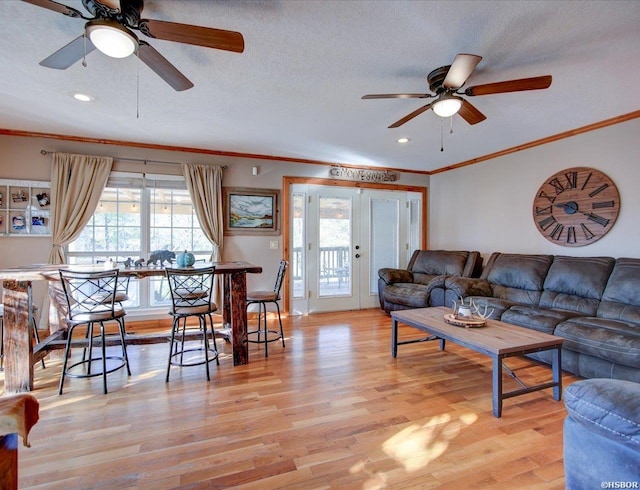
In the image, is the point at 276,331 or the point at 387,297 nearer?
the point at 276,331

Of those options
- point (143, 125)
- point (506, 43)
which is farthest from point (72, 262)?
point (506, 43)

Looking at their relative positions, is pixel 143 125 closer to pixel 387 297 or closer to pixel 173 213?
pixel 173 213

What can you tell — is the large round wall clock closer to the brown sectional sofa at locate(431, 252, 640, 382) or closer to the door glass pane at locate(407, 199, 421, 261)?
the brown sectional sofa at locate(431, 252, 640, 382)

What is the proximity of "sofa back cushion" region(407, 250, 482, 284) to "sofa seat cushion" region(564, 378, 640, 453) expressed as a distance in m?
3.81

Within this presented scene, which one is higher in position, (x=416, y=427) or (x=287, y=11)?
(x=287, y=11)

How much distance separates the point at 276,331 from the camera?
13.9 ft

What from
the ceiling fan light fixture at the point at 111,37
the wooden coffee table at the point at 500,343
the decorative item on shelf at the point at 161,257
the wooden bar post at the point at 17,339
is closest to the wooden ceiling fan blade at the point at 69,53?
the ceiling fan light fixture at the point at 111,37

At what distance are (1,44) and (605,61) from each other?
4.22 m

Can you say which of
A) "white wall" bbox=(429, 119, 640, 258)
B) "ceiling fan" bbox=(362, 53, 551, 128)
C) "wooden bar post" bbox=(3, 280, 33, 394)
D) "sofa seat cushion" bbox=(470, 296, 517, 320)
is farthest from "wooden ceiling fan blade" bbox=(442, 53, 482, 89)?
"wooden bar post" bbox=(3, 280, 33, 394)

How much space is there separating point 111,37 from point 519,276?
4.54 m

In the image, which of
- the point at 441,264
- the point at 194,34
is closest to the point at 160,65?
the point at 194,34

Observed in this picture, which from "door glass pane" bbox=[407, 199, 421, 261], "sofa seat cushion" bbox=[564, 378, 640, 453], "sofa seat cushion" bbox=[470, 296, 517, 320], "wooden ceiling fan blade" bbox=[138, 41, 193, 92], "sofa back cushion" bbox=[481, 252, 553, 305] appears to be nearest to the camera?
"sofa seat cushion" bbox=[564, 378, 640, 453]

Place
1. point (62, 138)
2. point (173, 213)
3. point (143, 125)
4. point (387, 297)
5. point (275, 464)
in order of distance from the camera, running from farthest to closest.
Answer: point (387, 297) → point (173, 213) → point (62, 138) → point (143, 125) → point (275, 464)

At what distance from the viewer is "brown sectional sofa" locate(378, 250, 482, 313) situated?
4.65 metres
